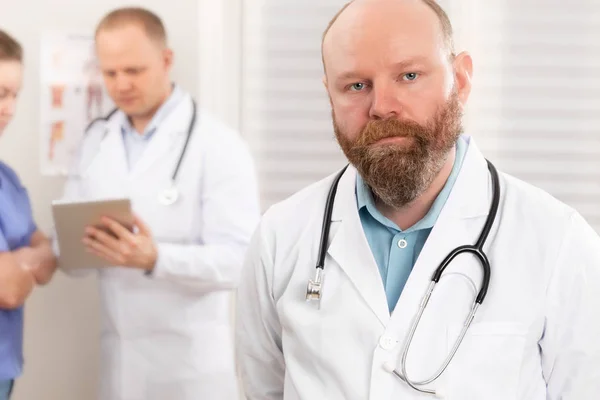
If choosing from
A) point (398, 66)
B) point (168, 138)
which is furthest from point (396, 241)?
point (168, 138)

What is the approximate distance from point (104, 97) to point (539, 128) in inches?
48.0

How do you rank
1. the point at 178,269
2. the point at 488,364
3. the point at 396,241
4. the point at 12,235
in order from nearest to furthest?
1. the point at 488,364
2. the point at 396,241
3. the point at 12,235
4. the point at 178,269

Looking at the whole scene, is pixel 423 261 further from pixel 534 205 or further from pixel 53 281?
pixel 53 281

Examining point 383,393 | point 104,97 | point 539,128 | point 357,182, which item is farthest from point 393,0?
point 539,128

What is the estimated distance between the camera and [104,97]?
1.87 metres

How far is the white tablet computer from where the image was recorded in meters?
1.63

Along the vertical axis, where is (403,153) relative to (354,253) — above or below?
above

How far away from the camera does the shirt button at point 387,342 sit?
1024mm

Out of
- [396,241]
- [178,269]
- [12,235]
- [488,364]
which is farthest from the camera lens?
[178,269]

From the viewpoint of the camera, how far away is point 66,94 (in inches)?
72.0

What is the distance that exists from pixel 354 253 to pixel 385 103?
240 mm

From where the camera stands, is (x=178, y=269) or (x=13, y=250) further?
(x=178, y=269)

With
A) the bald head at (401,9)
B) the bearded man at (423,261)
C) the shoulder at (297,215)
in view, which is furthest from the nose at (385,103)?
the shoulder at (297,215)

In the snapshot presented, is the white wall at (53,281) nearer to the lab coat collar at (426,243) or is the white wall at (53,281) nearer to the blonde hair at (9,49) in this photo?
the blonde hair at (9,49)
